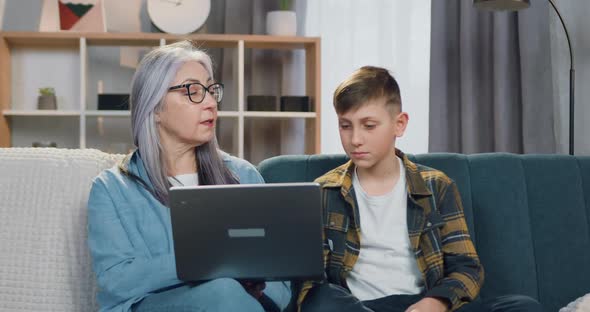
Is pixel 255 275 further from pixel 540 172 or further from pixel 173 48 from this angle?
pixel 540 172

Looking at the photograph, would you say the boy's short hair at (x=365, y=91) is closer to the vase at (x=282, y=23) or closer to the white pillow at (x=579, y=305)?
the white pillow at (x=579, y=305)

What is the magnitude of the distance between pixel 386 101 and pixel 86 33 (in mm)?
1944

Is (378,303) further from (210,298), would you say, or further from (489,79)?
(489,79)

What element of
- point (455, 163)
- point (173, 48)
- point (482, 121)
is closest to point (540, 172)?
point (455, 163)

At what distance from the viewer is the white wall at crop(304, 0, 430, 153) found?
3684mm

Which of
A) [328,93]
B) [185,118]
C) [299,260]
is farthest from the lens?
[328,93]

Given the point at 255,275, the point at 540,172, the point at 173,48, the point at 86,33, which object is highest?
the point at 86,33

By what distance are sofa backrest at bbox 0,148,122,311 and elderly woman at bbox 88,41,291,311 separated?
0.14 m

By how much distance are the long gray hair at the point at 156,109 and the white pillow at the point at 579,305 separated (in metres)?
0.84

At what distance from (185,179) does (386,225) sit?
0.48m

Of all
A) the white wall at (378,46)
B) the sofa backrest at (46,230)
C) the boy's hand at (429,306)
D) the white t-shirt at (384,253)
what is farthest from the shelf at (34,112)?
the boy's hand at (429,306)

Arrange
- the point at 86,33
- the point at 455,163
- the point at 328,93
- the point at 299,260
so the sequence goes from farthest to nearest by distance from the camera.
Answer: the point at 328,93 → the point at 86,33 → the point at 455,163 → the point at 299,260

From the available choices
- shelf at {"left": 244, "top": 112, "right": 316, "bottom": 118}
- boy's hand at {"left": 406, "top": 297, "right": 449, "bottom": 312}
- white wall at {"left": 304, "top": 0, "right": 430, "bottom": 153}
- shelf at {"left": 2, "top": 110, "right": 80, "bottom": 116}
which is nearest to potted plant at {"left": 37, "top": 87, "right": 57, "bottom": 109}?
shelf at {"left": 2, "top": 110, "right": 80, "bottom": 116}

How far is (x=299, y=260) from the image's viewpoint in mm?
1510
